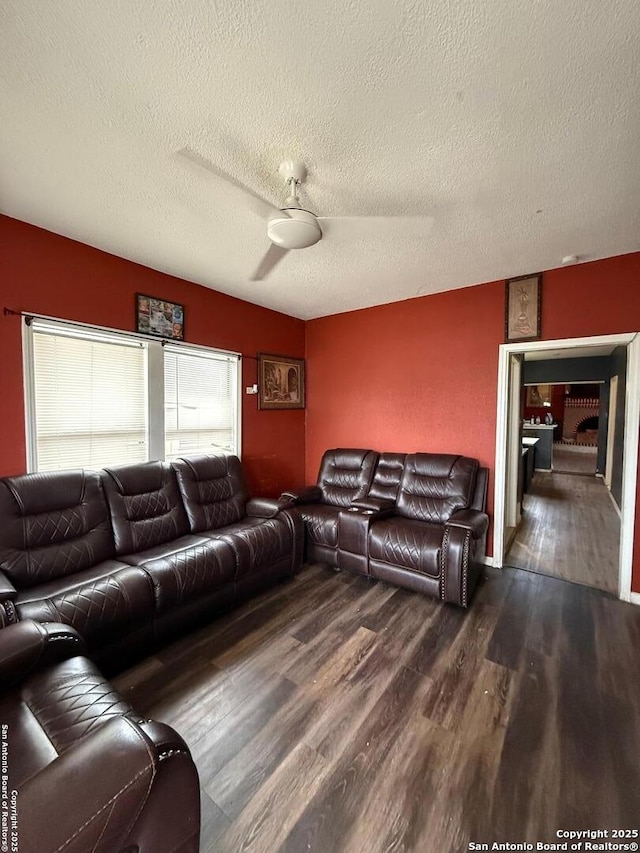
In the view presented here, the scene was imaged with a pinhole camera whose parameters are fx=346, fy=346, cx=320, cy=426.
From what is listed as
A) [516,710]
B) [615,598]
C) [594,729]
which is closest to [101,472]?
[516,710]

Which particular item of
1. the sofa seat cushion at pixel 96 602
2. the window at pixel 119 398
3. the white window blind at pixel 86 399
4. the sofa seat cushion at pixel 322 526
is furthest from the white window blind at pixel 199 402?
the sofa seat cushion at pixel 96 602

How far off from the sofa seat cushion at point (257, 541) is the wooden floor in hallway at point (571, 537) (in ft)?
7.25

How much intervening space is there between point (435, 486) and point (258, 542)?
5.62ft

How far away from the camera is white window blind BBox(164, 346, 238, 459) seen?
3242 millimetres

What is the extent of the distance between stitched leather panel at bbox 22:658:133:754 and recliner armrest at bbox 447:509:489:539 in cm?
227

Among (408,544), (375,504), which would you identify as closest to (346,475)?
(375,504)

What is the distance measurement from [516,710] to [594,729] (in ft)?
1.05

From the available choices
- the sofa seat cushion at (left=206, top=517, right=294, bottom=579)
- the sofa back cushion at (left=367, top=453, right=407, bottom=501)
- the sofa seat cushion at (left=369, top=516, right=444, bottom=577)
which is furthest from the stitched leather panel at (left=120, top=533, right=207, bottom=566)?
the sofa back cushion at (left=367, top=453, right=407, bottom=501)

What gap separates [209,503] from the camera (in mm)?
2996

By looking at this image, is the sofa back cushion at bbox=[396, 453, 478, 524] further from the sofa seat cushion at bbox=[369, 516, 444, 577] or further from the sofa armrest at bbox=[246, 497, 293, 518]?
the sofa armrest at bbox=[246, 497, 293, 518]

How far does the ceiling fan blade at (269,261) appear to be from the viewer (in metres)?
2.34

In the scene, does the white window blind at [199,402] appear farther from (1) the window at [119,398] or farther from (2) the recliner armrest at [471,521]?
(2) the recliner armrest at [471,521]

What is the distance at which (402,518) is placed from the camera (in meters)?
3.24

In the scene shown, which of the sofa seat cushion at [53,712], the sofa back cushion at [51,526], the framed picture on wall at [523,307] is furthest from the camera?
the framed picture on wall at [523,307]
